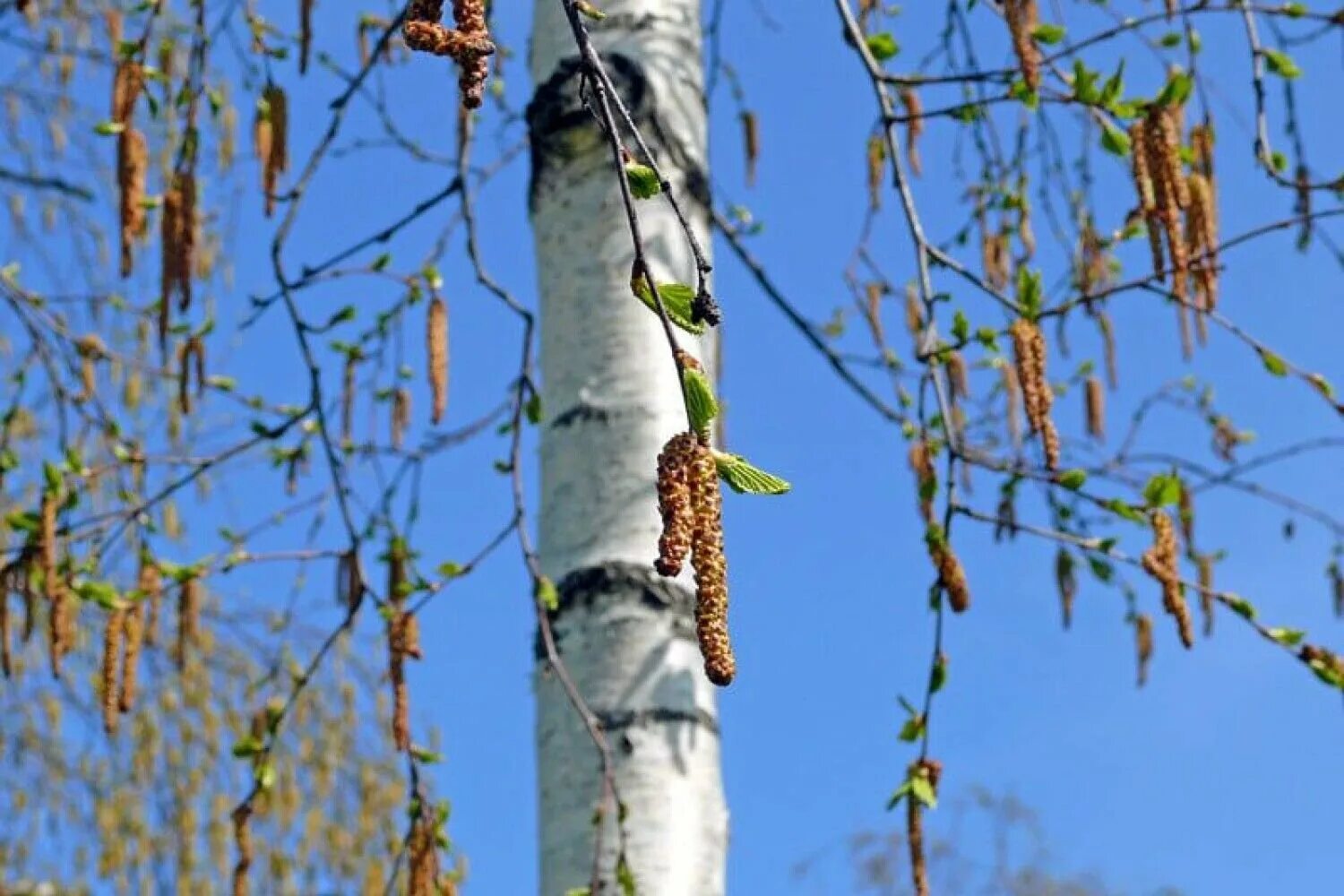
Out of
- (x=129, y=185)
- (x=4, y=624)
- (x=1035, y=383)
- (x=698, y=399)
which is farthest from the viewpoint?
(x=4, y=624)

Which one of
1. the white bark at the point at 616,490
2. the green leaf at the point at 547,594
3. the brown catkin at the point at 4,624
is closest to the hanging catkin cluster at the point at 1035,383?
the white bark at the point at 616,490

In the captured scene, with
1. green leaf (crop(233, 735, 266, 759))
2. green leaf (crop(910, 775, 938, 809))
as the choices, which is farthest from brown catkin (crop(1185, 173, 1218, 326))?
green leaf (crop(233, 735, 266, 759))

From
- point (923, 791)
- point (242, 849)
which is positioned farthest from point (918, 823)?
point (242, 849)

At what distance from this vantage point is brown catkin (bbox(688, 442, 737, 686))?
0.85 meters

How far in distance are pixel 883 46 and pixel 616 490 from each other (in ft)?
2.41

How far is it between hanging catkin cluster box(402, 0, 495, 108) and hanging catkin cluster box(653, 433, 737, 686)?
0.19 meters

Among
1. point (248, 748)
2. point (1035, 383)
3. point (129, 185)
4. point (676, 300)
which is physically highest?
point (129, 185)

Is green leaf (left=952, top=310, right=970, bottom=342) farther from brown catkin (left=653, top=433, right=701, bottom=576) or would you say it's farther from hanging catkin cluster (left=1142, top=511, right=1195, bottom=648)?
brown catkin (left=653, top=433, right=701, bottom=576)

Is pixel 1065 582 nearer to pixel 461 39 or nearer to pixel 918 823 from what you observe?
pixel 918 823

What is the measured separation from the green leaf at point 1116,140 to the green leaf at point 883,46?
398 mm

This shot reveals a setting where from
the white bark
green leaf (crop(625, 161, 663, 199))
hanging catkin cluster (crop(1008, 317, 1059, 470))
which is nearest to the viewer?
green leaf (crop(625, 161, 663, 199))

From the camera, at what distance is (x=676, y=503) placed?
34.9 inches

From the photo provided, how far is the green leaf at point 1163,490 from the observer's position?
2150 mm

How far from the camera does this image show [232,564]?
257 centimetres
